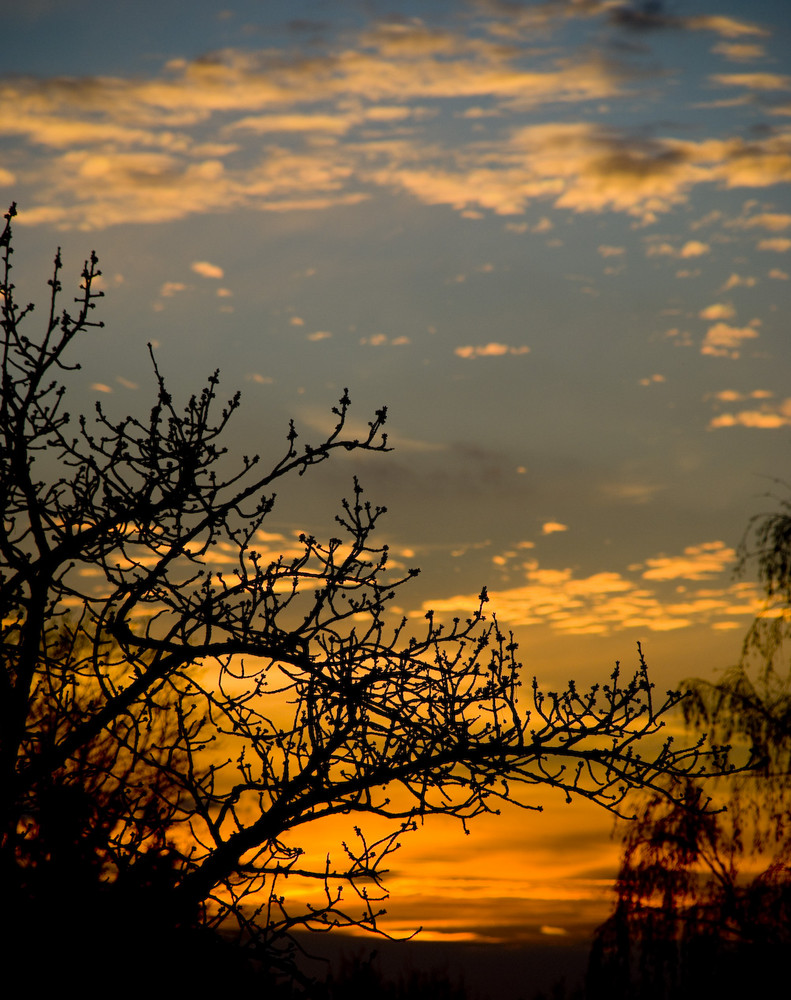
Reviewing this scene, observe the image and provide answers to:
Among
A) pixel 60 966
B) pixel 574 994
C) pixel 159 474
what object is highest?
pixel 159 474

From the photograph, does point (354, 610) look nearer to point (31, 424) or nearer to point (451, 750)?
point (451, 750)

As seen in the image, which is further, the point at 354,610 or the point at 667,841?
the point at 667,841

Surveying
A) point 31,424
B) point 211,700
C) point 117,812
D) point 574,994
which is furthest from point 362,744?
point 574,994

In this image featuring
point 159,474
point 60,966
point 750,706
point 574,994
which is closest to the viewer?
point 60,966

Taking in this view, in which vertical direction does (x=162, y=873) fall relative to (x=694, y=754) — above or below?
below

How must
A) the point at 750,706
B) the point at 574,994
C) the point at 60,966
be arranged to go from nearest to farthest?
the point at 60,966 → the point at 750,706 → the point at 574,994

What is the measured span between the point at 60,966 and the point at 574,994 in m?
14.2

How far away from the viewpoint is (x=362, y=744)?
7.60 m

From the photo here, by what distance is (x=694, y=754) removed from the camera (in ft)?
24.8

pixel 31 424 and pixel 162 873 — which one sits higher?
pixel 31 424

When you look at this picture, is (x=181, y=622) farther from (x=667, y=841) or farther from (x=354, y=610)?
(x=667, y=841)

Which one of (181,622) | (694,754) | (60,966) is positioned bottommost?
(60,966)

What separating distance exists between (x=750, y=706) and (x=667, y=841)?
250 centimetres

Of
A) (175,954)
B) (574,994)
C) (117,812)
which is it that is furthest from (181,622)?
(574,994)
